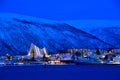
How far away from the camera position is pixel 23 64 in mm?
43156

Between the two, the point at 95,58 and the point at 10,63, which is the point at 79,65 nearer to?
the point at 95,58

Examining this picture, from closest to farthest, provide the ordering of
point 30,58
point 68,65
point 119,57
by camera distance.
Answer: point 119,57
point 30,58
point 68,65

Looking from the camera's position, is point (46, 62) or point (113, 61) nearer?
point (113, 61)

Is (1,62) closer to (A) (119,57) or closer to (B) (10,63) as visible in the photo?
(B) (10,63)

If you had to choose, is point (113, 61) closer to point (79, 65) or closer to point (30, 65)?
point (79, 65)

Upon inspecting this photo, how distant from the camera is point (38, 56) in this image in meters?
43.9

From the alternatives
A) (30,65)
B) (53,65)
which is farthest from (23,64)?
(53,65)

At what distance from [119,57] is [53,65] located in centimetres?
835

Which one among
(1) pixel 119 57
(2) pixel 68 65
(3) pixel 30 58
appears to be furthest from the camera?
(2) pixel 68 65

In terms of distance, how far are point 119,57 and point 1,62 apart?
831 cm

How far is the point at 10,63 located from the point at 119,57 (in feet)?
28.2

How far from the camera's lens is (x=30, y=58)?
140ft

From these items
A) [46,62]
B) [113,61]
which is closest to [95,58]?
[113,61]

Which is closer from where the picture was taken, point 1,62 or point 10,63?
point 1,62
